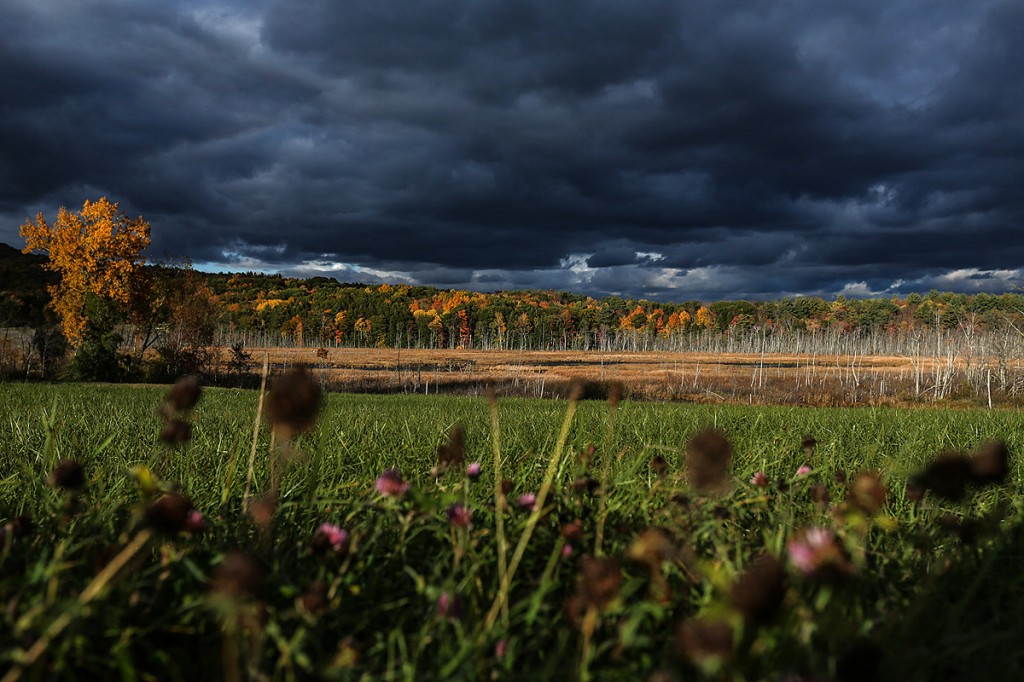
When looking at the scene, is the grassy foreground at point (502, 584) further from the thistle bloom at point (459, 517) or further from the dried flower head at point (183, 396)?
the dried flower head at point (183, 396)

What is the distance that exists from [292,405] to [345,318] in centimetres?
13452

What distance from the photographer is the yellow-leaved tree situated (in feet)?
110

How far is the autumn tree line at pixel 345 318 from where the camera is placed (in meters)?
32.2

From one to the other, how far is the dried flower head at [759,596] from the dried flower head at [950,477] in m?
0.52

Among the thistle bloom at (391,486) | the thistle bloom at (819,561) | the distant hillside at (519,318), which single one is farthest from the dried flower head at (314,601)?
the distant hillside at (519,318)

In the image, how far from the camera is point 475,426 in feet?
16.3

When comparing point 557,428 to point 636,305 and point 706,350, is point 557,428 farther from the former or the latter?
point 636,305

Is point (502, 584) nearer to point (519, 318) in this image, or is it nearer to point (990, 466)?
point (990, 466)

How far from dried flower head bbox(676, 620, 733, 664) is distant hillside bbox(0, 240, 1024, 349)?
109313mm

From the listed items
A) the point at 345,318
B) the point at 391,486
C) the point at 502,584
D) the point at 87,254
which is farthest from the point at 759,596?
the point at 345,318

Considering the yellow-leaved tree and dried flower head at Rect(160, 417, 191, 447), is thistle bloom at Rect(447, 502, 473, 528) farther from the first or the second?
the yellow-leaved tree

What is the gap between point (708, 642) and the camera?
2.11 ft

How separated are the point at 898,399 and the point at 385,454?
33.5m

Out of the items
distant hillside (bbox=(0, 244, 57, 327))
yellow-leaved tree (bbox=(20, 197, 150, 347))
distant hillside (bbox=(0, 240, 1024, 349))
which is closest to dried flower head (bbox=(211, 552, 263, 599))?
yellow-leaved tree (bbox=(20, 197, 150, 347))
